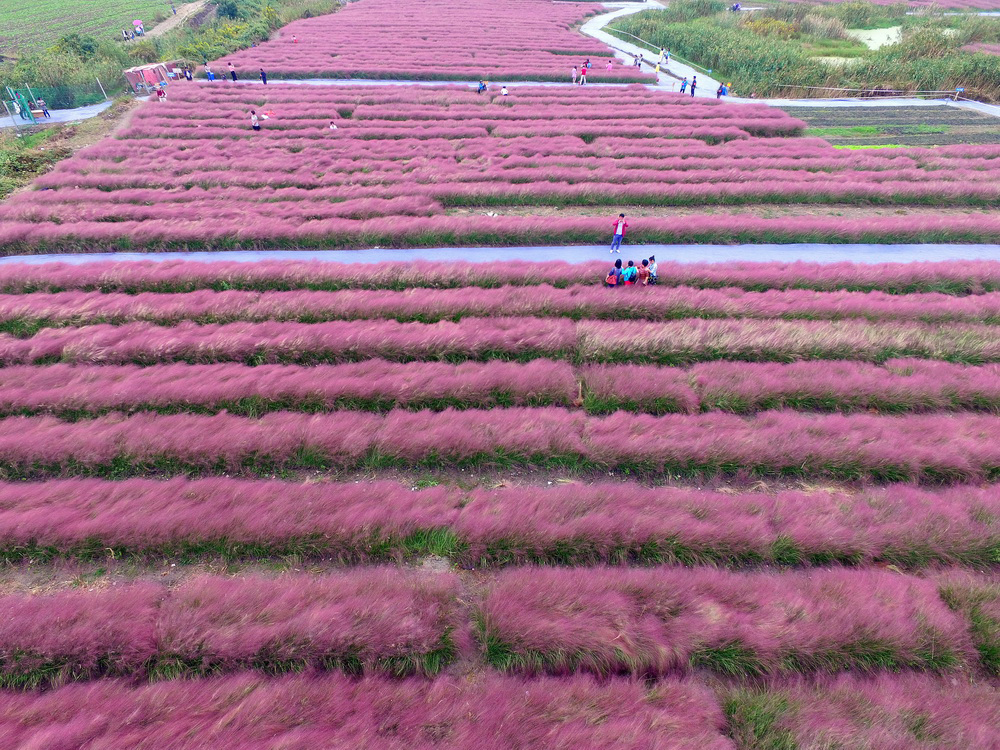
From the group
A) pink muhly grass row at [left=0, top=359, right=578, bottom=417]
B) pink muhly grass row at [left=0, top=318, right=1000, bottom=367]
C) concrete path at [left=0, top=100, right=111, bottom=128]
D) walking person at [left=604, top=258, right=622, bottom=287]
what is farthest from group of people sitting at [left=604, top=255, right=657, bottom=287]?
concrete path at [left=0, top=100, right=111, bottom=128]

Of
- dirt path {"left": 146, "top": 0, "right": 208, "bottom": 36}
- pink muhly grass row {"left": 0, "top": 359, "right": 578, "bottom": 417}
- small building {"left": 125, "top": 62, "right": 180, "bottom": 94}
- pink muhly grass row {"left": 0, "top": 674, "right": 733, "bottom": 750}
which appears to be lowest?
pink muhly grass row {"left": 0, "top": 674, "right": 733, "bottom": 750}

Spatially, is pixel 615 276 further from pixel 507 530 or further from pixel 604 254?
pixel 507 530

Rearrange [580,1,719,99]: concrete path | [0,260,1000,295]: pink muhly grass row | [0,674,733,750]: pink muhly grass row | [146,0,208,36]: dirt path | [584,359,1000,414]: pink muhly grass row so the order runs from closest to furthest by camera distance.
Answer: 1. [0,674,733,750]: pink muhly grass row
2. [584,359,1000,414]: pink muhly grass row
3. [0,260,1000,295]: pink muhly grass row
4. [580,1,719,99]: concrete path
5. [146,0,208,36]: dirt path

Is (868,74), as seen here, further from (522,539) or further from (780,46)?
(522,539)

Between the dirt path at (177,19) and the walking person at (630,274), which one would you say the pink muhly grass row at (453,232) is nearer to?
the walking person at (630,274)

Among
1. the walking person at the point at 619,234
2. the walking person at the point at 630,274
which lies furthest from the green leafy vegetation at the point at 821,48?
the walking person at the point at 630,274

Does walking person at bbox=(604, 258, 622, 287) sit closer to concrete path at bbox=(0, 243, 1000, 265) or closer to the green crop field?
concrete path at bbox=(0, 243, 1000, 265)
